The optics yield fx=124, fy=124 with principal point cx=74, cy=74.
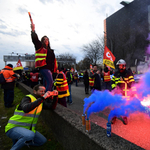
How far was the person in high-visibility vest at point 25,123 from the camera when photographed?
243 cm

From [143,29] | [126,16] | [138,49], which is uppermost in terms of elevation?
[126,16]

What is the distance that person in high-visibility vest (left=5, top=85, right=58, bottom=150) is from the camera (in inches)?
95.6

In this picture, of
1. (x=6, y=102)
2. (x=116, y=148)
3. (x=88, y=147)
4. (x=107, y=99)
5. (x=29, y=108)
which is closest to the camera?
(x=116, y=148)

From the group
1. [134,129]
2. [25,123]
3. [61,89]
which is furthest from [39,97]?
[134,129]

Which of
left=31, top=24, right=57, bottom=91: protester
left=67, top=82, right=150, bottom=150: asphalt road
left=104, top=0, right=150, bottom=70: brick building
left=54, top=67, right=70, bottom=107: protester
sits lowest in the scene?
left=67, top=82, right=150, bottom=150: asphalt road

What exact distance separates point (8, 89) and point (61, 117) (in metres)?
4.61

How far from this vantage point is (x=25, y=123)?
2623 mm

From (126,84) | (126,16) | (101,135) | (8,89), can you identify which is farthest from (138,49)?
(101,135)

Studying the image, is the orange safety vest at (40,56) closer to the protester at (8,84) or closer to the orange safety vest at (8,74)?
the protester at (8,84)

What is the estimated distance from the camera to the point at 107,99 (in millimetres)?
2605

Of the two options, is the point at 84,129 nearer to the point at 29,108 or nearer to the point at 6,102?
the point at 29,108

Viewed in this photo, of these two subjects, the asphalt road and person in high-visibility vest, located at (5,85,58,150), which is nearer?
person in high-visibility vest, located at (5,85,58,150)

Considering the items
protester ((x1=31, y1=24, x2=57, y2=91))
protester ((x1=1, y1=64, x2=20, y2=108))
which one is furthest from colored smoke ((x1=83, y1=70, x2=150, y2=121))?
protester ((x1=1, y1=64, x2=20, y2=108))

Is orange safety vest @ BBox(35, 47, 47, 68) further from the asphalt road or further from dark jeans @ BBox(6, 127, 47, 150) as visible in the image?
the asphalt road
